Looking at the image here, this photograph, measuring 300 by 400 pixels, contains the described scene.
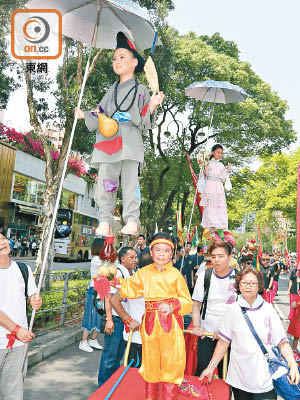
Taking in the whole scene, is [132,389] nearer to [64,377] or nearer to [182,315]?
[182,315]

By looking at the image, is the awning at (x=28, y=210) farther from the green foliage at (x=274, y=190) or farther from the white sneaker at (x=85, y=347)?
the white sneaker at (x=85, y=347)

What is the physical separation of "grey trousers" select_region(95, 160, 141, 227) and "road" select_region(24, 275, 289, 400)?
9.14 ft

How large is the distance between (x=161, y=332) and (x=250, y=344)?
755 millimetres

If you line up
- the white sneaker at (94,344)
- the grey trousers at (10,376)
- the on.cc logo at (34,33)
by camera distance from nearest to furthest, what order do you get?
the grey trousers at (10,376) < the white sneaker at (94,344) < the on.cc logo at (34,33)

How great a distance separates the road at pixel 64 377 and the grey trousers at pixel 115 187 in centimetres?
279

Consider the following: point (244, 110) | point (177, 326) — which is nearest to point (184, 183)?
point (244, 110)

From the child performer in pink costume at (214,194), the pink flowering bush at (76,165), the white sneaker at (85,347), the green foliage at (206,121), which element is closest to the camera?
the child performer in pink costume at (214,194)

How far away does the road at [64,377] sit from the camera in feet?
15.1

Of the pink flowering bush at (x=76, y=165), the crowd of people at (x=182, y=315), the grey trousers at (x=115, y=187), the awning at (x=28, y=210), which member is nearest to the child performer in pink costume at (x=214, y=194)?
the crowd of people at (x=182, y=315)

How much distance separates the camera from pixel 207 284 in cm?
377

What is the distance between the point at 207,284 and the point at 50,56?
641cm

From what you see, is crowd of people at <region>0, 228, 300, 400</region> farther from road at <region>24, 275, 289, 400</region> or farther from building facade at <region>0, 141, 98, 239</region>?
building facade at <region>0, 141, 98, 239</region>

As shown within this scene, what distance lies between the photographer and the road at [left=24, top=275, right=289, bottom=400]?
15.1 ft

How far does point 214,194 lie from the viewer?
620 cm
